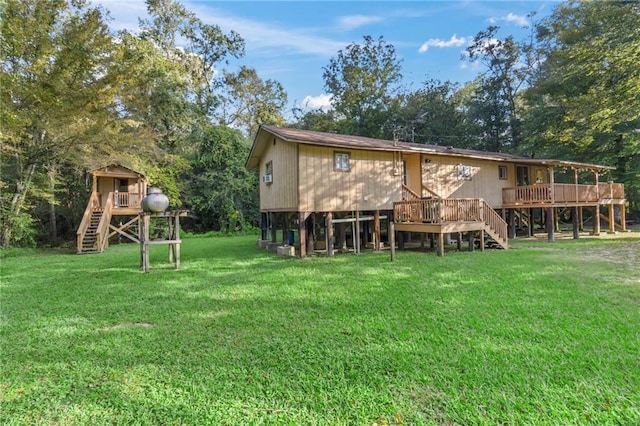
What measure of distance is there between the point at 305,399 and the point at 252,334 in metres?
1.66

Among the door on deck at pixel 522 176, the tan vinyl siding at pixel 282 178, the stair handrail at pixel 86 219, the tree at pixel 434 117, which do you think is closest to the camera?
the tan vinyl siding at pixel 282 178

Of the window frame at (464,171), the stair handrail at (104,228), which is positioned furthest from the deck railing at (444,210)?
the stair handrail at (104,228)

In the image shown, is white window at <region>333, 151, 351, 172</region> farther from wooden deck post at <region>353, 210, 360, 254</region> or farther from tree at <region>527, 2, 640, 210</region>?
tree at <region>527, 2, 640, 210</region>

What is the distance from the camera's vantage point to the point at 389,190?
42.4 feet

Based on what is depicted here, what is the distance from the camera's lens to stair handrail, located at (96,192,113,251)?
1480 centimetres

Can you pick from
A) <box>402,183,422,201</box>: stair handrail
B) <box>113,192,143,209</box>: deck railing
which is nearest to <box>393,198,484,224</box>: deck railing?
<box>402,183,422,201</box>: stair handrail

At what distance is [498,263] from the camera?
883 centimetres

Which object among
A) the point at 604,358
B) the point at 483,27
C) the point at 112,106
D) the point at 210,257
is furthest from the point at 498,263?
the point at 483,27

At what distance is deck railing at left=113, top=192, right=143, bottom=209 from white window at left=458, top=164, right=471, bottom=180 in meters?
16.6

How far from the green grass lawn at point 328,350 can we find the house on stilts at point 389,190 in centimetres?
403

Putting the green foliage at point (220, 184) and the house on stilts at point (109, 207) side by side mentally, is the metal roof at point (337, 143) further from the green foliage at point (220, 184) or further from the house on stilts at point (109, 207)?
the house on stilts at point (109, 207)

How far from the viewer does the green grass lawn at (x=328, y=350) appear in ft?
9.06

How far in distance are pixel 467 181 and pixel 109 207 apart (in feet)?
58.3

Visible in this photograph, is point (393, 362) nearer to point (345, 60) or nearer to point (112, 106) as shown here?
point (112, 106)
